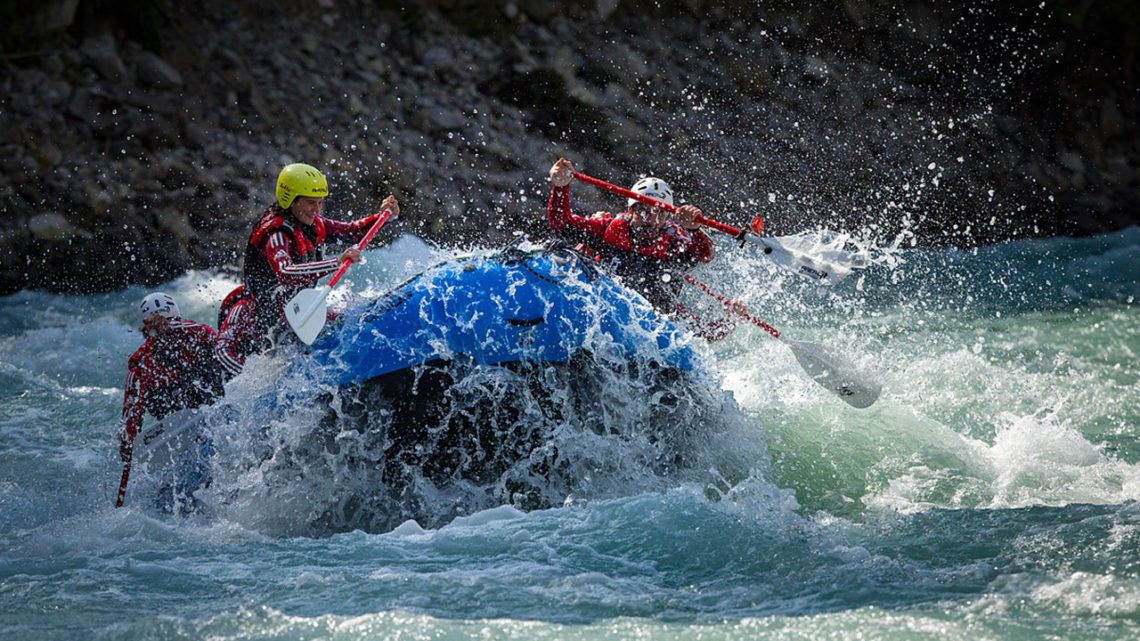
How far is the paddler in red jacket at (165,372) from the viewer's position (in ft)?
16.6

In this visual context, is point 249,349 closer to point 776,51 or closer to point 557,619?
point 557,619

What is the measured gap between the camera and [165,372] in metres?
5.17

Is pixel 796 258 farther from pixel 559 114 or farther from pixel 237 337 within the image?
pixel 559 114

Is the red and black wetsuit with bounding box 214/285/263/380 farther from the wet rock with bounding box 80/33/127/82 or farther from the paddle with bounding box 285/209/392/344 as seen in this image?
the wet rock with bounding box 80/33/127/82

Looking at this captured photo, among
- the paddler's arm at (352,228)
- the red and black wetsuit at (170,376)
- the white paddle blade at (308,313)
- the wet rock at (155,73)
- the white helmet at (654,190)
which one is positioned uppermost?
the wet rock at (155,73)

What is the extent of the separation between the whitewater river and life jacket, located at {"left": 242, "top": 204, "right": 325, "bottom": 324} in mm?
328

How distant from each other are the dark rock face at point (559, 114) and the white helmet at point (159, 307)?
473 centimetres

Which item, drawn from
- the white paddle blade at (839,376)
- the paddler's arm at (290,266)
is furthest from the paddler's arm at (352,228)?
the white paddle blade at (839,376)

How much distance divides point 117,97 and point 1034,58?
1121 cm

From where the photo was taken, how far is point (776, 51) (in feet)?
41.8

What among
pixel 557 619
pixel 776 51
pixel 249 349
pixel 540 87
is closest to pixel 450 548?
pixel 557 619

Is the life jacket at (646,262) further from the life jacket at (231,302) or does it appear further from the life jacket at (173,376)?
the life jacket at (173,376)

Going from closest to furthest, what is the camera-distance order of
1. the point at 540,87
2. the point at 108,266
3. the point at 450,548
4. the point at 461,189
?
the point at 450,548, the point at 108,266, the point at 461,189, the point at 540,87

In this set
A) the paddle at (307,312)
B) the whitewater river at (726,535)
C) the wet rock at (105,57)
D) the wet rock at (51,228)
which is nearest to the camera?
the whitewater river at (726,535)
